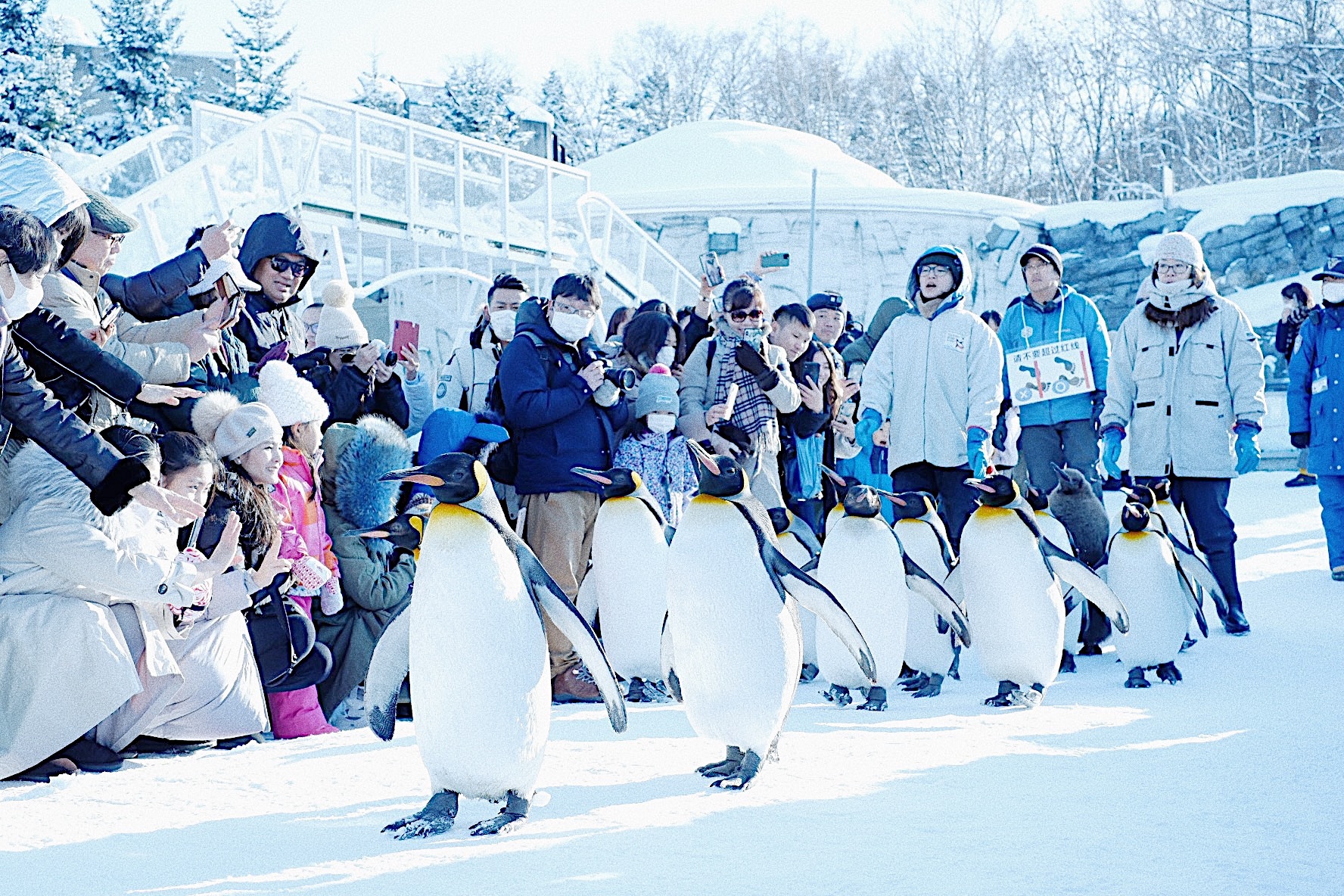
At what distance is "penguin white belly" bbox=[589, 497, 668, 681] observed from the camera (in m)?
4.48

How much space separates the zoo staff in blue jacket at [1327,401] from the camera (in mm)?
7004

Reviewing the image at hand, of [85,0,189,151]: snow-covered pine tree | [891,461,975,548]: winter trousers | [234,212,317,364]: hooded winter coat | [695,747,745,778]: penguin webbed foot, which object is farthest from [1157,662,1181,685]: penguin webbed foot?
[85,0,189,151]: snow-covered pine tree

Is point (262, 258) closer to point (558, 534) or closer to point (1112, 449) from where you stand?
point (558, 534)

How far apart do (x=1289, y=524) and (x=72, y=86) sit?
2186 cm

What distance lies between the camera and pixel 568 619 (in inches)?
114

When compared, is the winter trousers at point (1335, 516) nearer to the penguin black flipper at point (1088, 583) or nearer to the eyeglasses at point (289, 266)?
the penguin black flipper at point (1088, 583)

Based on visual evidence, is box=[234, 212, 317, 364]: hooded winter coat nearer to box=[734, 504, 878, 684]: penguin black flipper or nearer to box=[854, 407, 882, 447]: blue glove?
box=[734, 504, 878, 684]: penguin black flipper

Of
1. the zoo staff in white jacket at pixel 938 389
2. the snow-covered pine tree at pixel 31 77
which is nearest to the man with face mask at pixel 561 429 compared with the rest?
the zoo staff in white jacket at pixel 938 389

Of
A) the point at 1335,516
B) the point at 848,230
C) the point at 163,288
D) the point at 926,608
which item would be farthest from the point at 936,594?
the point at 848,230

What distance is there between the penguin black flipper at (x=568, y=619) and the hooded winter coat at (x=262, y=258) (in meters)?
2.07

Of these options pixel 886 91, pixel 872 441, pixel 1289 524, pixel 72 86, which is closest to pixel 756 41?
pixel 886 91

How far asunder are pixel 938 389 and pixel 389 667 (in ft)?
9.90

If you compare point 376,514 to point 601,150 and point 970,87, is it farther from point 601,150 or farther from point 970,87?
point 601,150

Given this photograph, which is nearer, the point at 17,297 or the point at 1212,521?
the point at 17,297
